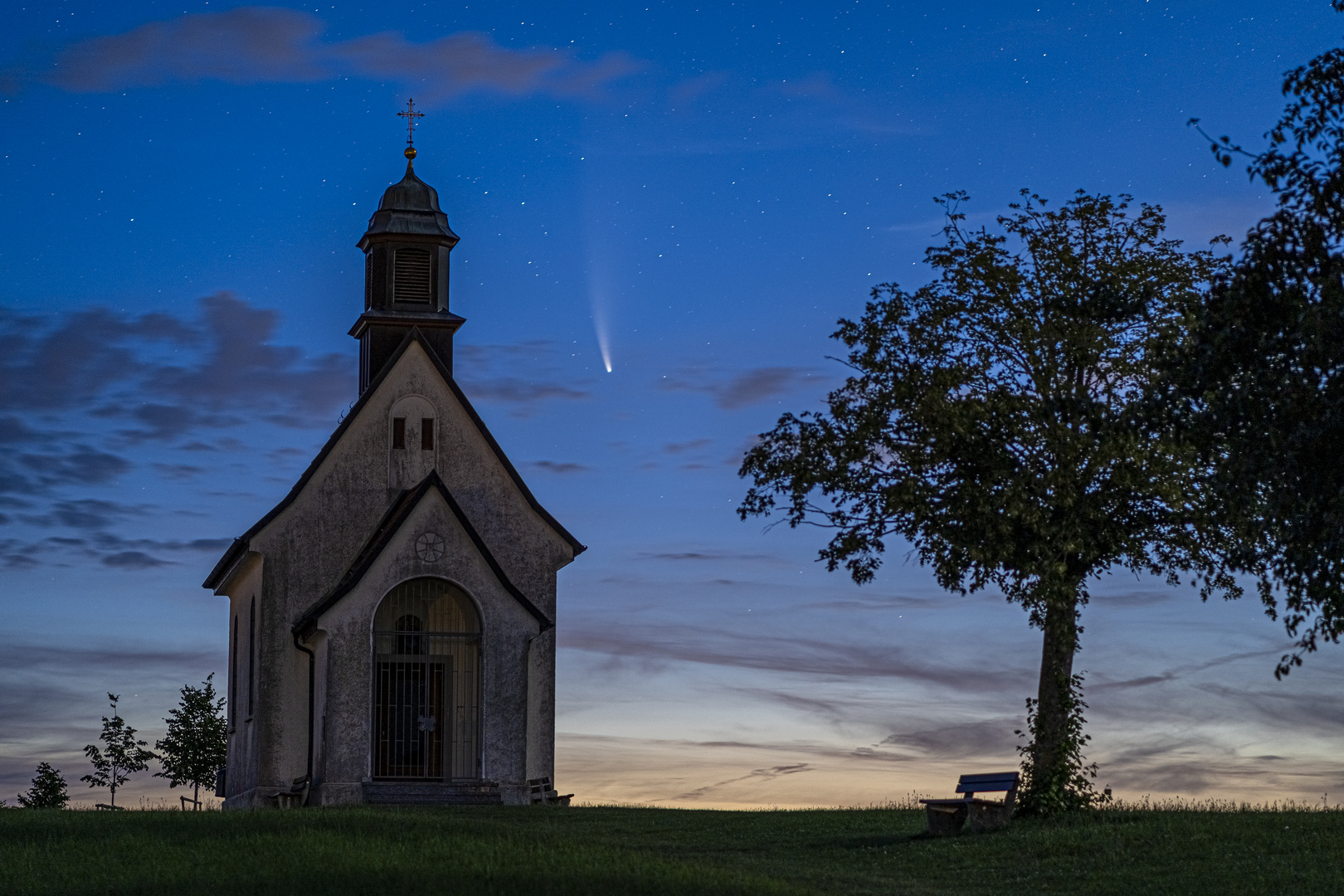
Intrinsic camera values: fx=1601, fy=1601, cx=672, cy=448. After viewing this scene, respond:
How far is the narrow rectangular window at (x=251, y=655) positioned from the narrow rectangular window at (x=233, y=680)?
2288mm

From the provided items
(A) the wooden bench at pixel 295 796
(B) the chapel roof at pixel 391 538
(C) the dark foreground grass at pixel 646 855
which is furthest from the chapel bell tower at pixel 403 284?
(C) the dark foreground grass at pixel 646 855

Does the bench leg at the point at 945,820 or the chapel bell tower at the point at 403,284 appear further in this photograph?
the chapel bell tower at the point at 403,284

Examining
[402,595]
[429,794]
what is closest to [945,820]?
[429,794]

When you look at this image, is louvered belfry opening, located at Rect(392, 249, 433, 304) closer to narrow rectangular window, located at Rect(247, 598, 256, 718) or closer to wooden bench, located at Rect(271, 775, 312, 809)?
narrow rectangular window, located at Rect(247, 598, 256, 718)

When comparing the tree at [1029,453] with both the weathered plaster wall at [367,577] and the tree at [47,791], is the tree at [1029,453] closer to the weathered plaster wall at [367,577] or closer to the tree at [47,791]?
the weathered plaster wall at [367,577]

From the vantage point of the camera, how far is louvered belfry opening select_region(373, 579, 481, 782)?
36.5 meters

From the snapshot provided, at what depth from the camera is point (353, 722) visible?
3481 centimetres

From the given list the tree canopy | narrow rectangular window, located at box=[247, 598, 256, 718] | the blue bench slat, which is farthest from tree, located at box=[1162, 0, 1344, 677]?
narrow rectangular window, located at box=[247, 598, 256, 718]

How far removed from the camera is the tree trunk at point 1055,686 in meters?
27.2

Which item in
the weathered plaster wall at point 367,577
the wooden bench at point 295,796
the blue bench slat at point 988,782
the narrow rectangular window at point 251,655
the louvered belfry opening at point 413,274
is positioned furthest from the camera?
the louvered belfry opening at point 413,274

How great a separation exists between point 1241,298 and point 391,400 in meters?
25.4

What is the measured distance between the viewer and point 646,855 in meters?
22.3

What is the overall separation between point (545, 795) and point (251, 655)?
8373 mm

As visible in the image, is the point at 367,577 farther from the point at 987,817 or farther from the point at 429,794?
the point at 987,817
